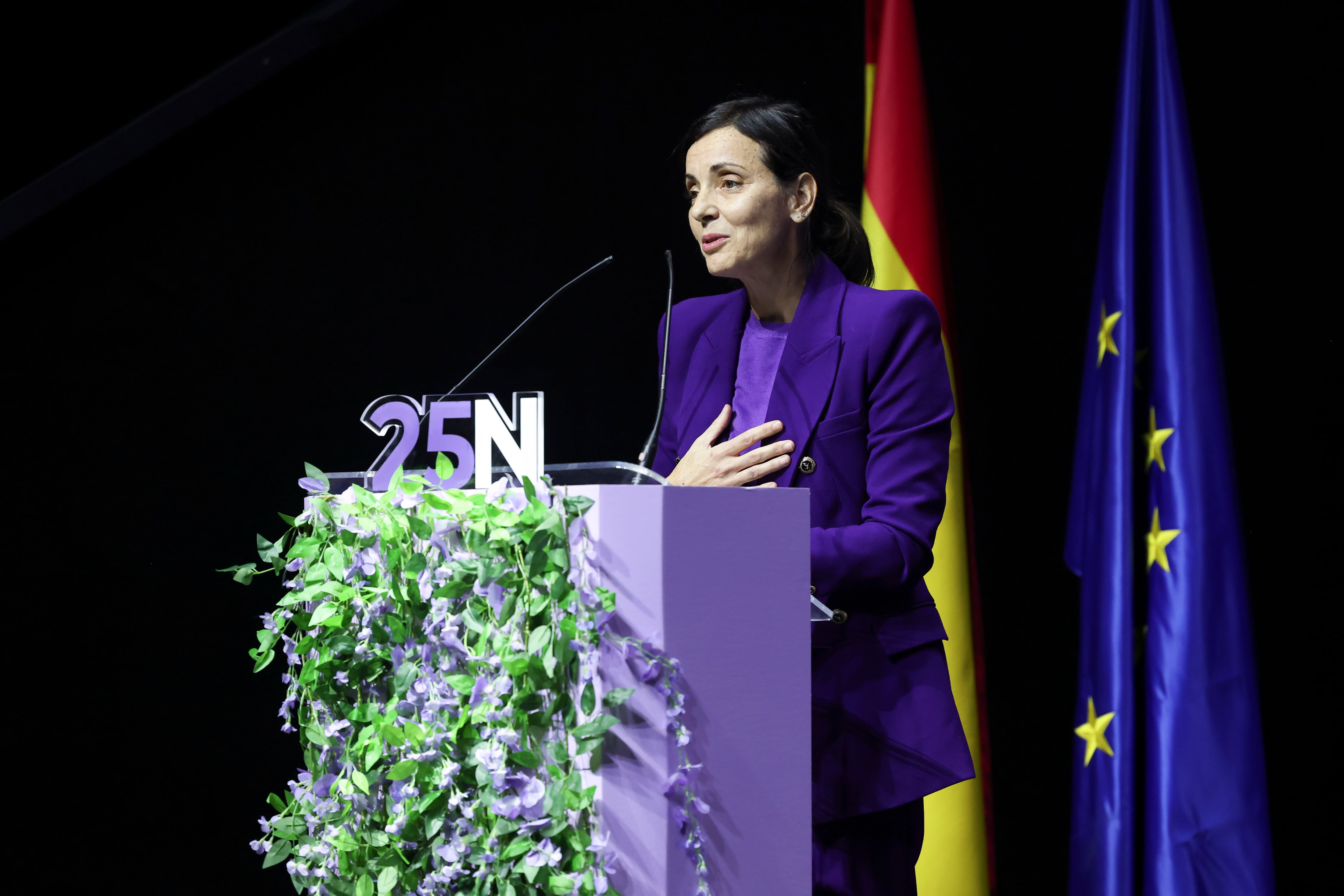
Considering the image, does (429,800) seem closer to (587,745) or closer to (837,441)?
(587,745)

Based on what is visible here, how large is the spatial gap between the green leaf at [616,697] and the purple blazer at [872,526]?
1.36 feet

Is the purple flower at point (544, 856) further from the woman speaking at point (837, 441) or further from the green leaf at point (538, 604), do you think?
the woman speaking at point (837, 441)

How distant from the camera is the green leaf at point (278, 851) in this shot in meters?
1.21

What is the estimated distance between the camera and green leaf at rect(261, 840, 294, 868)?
121 centimetres

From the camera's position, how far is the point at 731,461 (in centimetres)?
144

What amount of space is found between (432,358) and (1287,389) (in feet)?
6.89

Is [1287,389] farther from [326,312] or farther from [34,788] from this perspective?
[34,788]


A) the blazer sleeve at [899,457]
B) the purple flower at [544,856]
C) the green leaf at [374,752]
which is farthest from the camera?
the blazer sleeve at [899,457]

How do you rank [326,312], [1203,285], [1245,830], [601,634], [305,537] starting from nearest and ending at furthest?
[601,634], [305,537], [1245,830], [1203,285], [326,312]

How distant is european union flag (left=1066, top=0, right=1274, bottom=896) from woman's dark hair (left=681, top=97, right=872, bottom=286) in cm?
95

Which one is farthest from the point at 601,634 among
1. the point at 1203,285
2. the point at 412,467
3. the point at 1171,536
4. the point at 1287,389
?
the point at 1287,389

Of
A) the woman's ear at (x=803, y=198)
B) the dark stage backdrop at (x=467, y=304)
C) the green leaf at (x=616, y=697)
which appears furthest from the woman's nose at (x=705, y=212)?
the dark stage backdrop at (x=467, y=304)

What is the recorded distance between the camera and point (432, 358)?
2.75 metres

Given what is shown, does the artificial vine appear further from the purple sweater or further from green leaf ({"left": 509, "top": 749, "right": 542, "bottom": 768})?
the purple sweater
